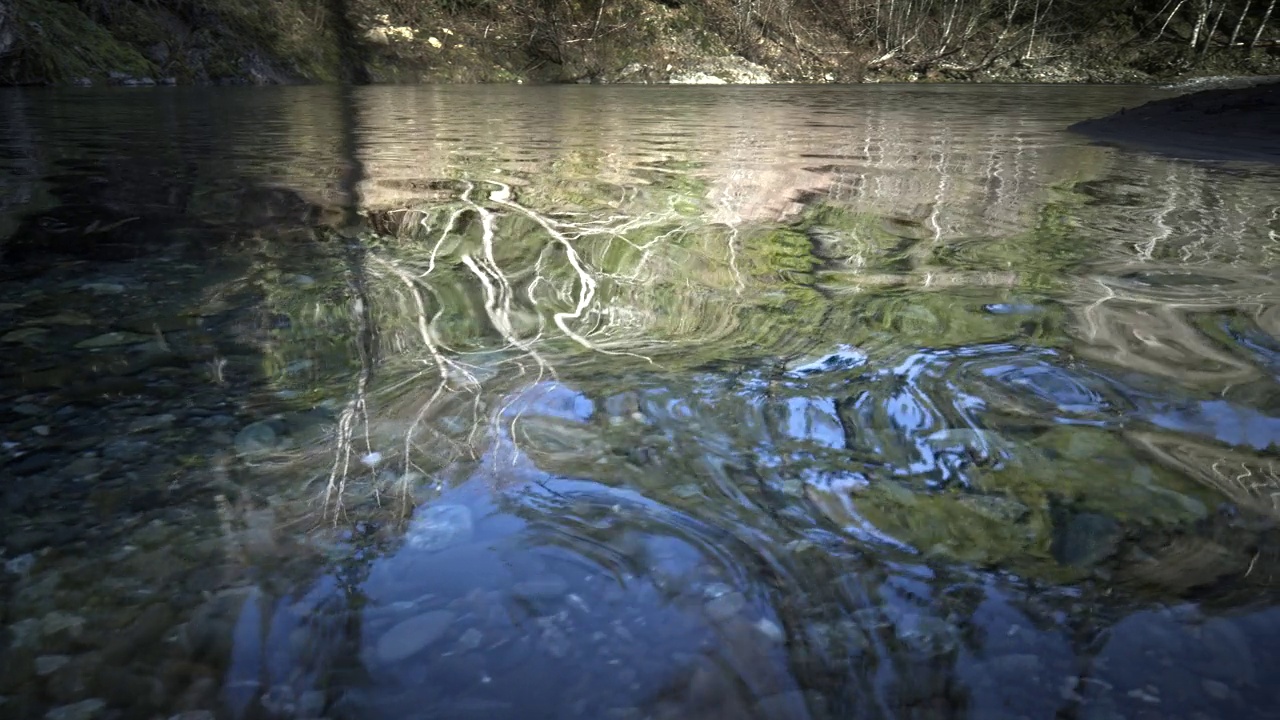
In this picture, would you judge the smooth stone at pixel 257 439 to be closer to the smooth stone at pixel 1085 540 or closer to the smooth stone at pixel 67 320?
the smooth stone at pixel 67 320

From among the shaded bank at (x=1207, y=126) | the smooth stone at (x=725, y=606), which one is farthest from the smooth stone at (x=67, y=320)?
the shaded bank at (x=1207, y=126)

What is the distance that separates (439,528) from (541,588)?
0.49 ft

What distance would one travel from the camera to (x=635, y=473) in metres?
0.99

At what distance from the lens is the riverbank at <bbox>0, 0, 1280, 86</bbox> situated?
11750 millimetres

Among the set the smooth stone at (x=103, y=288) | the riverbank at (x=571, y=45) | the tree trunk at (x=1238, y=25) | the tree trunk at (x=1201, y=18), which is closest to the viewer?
the smooth stone at (x=103, y=288)

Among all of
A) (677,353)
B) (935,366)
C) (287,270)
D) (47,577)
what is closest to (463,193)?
(287,270)

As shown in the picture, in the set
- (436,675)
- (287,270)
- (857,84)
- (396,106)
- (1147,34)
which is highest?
(1147,34)

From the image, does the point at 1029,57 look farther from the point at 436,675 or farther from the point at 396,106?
the point at 436,675

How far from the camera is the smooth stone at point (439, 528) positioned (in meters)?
0.84

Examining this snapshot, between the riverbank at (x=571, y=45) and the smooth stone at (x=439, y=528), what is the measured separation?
40.6ft

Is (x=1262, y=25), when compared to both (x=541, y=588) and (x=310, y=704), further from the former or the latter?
(x=310, y=704)

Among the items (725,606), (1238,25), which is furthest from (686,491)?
(1238,25)

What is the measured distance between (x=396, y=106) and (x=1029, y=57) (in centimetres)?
1668

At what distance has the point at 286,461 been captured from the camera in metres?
1.00
